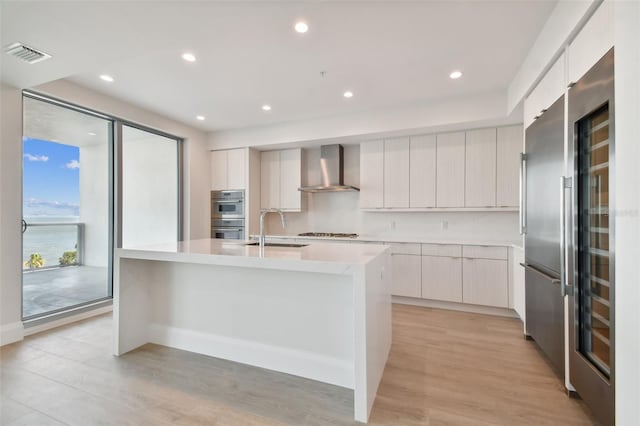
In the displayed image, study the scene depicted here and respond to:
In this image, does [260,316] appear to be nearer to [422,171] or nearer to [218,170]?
[422,171]

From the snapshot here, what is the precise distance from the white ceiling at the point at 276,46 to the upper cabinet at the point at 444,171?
0.69 m

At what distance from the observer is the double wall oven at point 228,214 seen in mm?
5016

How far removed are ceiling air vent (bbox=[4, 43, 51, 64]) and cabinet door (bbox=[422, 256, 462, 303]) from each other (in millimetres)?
4432

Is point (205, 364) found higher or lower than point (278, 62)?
lower

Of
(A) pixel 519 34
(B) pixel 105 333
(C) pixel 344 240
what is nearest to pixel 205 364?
(B) pixel 105 333

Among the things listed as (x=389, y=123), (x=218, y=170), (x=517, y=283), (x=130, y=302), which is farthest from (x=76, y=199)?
(x=517, y=283)

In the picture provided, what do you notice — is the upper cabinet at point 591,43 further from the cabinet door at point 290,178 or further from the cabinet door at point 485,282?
the cabinet door at point 290,178

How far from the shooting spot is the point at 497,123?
3.59 m

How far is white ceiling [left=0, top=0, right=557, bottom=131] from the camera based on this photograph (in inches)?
77.4

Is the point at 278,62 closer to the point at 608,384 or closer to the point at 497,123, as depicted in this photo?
the point at 497,123

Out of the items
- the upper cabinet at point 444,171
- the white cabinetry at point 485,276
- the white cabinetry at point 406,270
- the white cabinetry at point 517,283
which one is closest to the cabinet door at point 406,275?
the white cabinetry at point 406,270

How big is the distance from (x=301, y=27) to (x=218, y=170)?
3.49 m

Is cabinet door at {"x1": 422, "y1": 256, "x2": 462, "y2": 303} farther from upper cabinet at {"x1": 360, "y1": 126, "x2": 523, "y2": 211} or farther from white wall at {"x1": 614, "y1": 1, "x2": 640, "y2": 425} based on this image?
white wall at {"x1": 614, "y1": 1, "x2": 640, "y2": 425}

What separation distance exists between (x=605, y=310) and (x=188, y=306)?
2.95 metres
